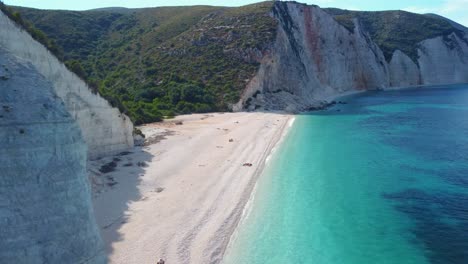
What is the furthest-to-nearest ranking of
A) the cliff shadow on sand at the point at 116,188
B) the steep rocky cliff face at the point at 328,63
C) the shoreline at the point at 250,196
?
the steep rocky cliff face at the point at 328,63 < the shoreline at the point at 250,196 < the cliff shadow on sand at the point at 116,188

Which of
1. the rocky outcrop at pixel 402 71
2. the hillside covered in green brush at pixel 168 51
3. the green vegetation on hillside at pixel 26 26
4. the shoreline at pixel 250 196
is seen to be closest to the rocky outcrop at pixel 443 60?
the rocky outcrop at pixel 402 71

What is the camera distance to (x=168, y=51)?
61562mm

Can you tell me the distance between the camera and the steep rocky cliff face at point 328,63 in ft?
199

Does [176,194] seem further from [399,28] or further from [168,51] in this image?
[399,28]

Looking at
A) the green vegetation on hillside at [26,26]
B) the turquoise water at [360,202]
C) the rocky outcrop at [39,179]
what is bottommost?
the turquoise water at [360,202]

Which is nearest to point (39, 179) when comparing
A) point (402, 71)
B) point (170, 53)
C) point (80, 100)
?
point (80, 100)

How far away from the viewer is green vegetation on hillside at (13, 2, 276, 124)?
49.5 meters

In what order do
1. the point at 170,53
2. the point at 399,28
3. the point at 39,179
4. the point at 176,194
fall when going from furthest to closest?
the point at 399,28
the point at 170,53
the point at 176,194
the point at 39,179

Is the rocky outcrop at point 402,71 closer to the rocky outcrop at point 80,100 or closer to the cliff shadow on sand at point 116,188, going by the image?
the rocky outcrop at point 80,100

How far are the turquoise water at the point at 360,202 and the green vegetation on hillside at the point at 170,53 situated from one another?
1643 centimetres

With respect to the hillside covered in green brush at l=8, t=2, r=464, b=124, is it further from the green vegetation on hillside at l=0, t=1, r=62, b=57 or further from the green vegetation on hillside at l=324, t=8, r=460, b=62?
the green vegetation on hillside at l=324, t=8, r=460, b=62

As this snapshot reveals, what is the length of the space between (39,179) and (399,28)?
130853mm

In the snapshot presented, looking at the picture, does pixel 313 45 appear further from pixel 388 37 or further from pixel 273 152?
pixel 273 152

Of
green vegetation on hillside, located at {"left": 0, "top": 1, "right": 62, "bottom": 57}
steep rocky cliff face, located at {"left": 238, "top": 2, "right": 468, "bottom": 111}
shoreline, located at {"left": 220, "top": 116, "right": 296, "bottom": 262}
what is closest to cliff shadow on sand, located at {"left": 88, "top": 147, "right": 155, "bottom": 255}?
shoreline, located at {"left": 220, "top": 116, "right": 296, "bottom": 262}
